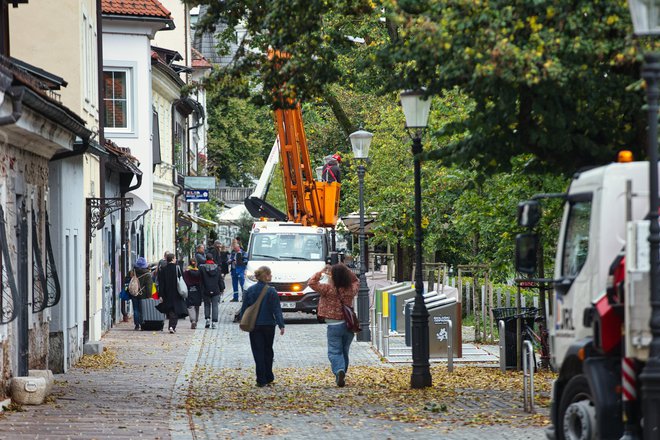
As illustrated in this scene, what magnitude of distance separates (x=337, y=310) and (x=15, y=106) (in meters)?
6.65

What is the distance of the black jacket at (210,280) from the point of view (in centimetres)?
3142

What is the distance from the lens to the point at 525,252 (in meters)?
10.7

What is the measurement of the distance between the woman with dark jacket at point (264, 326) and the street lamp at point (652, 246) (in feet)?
34.4

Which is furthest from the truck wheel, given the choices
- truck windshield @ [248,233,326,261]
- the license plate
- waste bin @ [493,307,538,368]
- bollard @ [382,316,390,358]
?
truck windshield @ [248,233,326,261]

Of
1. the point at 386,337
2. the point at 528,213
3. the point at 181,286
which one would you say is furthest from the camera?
the point at 181,286

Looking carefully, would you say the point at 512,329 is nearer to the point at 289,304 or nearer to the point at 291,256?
the point at 289,304

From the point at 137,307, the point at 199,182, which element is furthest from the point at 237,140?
the point at 137,307

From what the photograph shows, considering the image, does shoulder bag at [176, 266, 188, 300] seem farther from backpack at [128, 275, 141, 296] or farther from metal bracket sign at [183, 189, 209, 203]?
metal bracket sign at [183, 189, 209, 203]

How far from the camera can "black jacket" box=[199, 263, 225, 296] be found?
31.4m

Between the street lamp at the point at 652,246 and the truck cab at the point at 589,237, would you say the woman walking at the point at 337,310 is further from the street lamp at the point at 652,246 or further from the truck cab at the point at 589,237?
the street lamp at the point at 652,246

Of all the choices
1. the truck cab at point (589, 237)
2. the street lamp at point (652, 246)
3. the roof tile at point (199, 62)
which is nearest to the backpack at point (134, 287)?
the truck cab at point (589, 237)

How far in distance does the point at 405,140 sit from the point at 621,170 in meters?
29.6

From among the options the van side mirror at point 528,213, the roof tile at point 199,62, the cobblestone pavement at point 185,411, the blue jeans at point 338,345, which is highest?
the roof tile at point 199,62

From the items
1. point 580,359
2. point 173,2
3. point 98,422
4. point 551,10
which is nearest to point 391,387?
point 98,422
